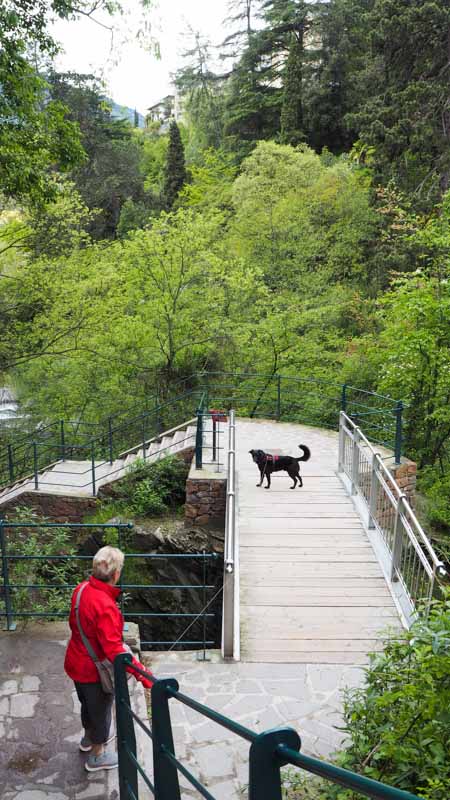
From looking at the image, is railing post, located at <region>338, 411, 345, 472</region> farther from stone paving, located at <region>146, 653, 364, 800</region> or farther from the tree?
the tree

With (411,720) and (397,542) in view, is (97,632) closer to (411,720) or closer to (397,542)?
(411,720)

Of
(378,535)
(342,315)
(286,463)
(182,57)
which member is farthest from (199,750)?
(182,57)

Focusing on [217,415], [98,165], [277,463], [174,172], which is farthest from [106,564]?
[174,172]

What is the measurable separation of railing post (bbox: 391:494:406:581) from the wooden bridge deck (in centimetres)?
24

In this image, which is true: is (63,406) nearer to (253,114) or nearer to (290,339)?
(290,339)

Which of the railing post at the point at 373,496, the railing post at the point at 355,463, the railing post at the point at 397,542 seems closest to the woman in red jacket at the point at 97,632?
the railing post at the point at 397,542

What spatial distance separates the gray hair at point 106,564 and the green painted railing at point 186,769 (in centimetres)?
61

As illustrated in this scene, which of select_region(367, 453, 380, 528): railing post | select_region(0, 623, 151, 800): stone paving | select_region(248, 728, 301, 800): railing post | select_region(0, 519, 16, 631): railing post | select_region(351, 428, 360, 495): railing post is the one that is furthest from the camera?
select_region(351, 428, 360, 495): railing post

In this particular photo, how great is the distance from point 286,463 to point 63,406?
32.6 ft

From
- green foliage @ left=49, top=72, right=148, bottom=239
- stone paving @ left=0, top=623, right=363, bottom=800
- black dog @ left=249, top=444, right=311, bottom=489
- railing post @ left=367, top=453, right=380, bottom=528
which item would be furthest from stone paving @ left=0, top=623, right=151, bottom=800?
green foliage @ left=49, top=72, right=148, bottom=239

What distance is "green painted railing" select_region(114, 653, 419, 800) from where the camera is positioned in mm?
1288

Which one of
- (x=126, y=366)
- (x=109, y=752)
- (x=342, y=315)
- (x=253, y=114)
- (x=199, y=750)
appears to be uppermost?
(x=253, y=114)

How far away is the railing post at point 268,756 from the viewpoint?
1.55 meters

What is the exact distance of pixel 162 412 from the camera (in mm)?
17859
